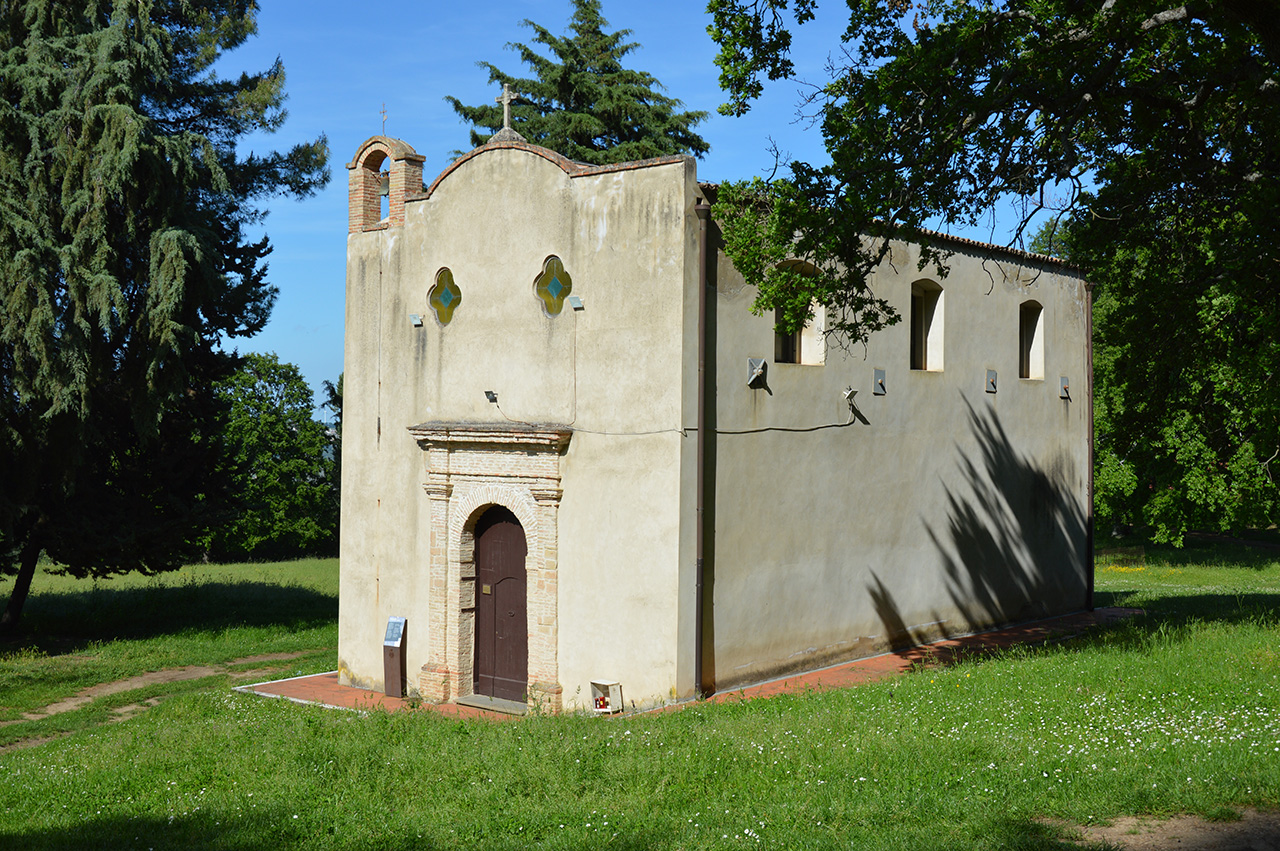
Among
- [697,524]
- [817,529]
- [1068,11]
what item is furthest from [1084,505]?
[1068,11]

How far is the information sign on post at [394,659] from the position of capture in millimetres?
13836

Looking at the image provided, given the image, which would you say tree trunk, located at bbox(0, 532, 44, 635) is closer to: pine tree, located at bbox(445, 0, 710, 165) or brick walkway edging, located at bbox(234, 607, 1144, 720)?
brick walkway edging, located at bbox(234, 607, 1144, 720)

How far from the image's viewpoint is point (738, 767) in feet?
26.2

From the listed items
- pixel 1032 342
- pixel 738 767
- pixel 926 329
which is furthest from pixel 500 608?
pixel 1032 342

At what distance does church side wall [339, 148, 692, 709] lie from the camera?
38.6 feet

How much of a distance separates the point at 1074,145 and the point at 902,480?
5196 mm

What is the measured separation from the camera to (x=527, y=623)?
1301 centimetres

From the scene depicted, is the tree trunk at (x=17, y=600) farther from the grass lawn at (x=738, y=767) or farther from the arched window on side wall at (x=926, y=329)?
the arched window on side wall at (x=926, y=329)

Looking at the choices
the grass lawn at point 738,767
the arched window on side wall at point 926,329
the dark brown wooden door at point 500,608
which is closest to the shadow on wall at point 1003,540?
the arched window on side wall at point 926,329

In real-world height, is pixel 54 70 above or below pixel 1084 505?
above

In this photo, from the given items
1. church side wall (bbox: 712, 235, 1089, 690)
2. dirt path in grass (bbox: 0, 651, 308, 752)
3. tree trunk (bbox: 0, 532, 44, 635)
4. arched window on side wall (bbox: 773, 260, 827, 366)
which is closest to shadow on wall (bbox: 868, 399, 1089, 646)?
church side wall (bbox: 712, 235, 1089, 690)

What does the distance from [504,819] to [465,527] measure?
21.2 ft

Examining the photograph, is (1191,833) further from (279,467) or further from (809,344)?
(279,467)

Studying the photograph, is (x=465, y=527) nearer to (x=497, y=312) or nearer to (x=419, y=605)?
(x=419, y=605)
